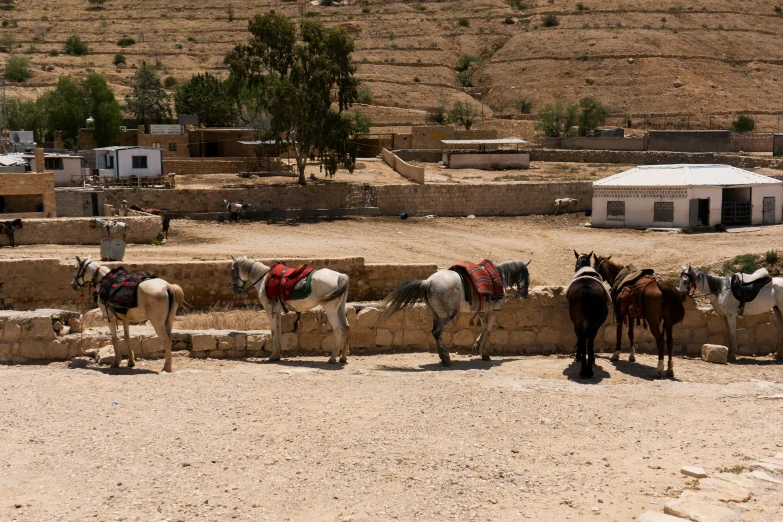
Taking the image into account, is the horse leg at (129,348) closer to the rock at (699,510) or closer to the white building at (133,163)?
the rock at (699,510)

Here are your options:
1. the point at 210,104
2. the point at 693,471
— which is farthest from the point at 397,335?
the point at 210,104

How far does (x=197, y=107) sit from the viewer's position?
207 feet

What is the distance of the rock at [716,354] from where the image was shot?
12.9m

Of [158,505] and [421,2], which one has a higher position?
[421,2]

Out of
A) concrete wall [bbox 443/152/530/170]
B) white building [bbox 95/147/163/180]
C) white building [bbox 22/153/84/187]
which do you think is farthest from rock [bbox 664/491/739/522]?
concrete wall [bbox 443/152/530/170]

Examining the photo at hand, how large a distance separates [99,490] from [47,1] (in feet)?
390

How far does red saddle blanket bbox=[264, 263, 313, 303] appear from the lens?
1212cm

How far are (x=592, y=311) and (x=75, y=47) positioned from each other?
291 ft

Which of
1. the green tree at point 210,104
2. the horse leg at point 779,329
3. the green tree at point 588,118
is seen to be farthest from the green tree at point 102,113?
the horse leg at point 779,329

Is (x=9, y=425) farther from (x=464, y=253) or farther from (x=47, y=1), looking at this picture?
(x=47, y=1)

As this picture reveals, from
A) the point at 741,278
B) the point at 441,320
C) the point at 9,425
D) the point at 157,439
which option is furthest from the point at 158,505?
the point at 741,278

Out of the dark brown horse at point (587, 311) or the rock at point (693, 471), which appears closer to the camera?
the rock at point (693, 471)

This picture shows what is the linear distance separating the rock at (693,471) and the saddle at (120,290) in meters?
6.45

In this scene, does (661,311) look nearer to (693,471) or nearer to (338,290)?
(338,290)
